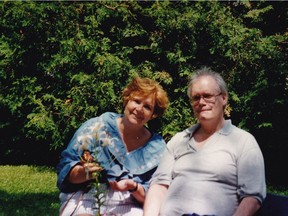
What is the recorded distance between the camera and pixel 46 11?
23.2 feet

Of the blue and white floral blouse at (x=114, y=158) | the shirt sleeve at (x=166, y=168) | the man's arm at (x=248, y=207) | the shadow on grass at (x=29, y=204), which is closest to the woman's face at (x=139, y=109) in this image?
the blue and white floral blouse at (x=114, y=158)

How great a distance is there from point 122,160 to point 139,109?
1.24 ft

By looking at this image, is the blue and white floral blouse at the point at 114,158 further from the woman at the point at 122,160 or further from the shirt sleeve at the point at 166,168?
the shirt sleeve at the point at 166,168

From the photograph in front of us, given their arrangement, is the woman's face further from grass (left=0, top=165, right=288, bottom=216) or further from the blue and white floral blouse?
grass (left=0, top=165, right=288, bottom=216)

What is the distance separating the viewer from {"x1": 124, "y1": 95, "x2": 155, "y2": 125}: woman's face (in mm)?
3021

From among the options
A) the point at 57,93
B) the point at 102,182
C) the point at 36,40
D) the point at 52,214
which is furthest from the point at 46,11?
the point at 102,182

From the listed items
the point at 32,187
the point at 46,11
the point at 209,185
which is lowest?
the point at 32,187

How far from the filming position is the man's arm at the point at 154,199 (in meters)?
2.75

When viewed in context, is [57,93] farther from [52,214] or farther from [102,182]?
[102,182]

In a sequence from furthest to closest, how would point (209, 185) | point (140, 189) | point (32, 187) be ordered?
point (32, 187) < point (140, 189) < point (209, 185)

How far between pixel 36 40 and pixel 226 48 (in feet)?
10.4

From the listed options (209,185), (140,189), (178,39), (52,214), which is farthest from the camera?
(178,39)

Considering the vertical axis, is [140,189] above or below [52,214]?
above

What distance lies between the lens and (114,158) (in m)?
2.97
